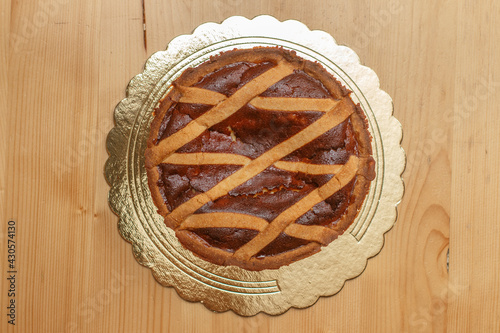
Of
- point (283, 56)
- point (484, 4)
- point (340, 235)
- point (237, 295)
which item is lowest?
point (237, 295)

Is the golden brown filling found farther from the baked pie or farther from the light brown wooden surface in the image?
the light brown wooden surface

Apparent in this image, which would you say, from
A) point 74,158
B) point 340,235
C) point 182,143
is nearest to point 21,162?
point 74,158

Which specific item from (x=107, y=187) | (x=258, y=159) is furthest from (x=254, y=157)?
(x=107, y=187)

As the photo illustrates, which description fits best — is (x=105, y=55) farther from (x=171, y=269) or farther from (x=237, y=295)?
(x=237, y=295)

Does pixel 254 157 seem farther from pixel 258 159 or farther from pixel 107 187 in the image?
pixel 107 187

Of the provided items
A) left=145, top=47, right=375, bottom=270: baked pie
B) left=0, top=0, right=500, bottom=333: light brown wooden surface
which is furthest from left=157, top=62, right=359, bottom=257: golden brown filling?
left=0, top=0, right=500, bottom=333: light brown wooden surface

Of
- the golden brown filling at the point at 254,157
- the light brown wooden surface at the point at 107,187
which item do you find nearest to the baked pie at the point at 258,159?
the golden brown filling at the point at 254,157
